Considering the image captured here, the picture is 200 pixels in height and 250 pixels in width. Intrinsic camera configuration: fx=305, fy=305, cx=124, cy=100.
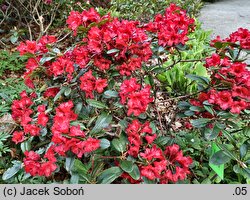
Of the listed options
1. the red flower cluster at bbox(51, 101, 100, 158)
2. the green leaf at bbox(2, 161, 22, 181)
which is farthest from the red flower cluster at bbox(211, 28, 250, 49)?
the green leaf at bbox(2, 161, 22, 181)

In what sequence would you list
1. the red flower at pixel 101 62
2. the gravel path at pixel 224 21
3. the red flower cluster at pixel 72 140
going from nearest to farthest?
the red flower cluster at pixel 72 140 → the red flower at pixel 101 62 → the gravel path at pixel 224 21

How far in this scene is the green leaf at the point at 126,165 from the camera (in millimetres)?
1404

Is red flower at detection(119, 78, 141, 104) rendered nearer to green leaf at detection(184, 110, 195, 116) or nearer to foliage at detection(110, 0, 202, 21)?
green leaf at detection(184, 110, 195, 116)

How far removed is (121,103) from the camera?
1486 mm

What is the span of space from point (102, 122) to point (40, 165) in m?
0.38

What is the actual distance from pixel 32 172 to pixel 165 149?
2.29ft

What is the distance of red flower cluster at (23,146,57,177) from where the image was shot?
1.46m

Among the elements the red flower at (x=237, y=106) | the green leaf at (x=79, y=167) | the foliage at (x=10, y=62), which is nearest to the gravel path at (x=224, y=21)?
the foliage at (x=10, y=62)

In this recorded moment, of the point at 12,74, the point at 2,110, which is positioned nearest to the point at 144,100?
the point at 2,110

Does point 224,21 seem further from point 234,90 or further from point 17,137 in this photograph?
point 17,137

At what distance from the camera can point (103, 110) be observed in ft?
5.25

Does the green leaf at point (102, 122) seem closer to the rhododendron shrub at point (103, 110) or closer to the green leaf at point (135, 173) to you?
the rhododendron shrub at point (103, 110)

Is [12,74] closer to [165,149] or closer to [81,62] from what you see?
[81,62]

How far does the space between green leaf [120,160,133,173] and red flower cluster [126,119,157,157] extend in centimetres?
5
